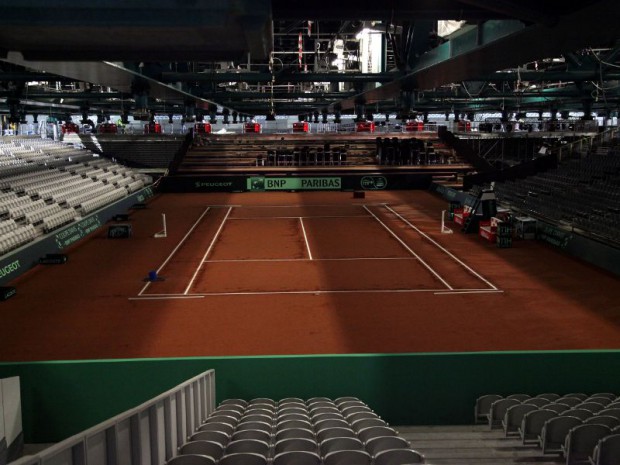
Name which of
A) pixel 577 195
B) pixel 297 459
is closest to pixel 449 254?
pixel 577 195

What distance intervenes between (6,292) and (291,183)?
2793 cm

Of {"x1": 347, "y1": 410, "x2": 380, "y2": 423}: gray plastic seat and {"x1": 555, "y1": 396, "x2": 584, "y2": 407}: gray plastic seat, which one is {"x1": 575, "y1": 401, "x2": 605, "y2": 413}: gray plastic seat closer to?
{"x1": 555, "y1": 396, "x2": 584, "y2": 407}: gray plastic seat

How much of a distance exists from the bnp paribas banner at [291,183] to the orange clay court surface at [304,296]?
15112 mm

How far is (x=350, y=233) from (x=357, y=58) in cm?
984

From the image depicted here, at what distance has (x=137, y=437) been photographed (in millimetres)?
6141

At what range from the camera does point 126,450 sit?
19.7 ft

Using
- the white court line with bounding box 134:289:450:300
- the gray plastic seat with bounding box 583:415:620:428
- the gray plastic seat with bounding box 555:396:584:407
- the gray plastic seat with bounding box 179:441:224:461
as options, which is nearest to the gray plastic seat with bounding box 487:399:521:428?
the gray plastic seat with bounding box 555:396:584:407

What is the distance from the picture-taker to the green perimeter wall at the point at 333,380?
10.5m

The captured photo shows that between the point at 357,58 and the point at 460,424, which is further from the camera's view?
the point at 357,58

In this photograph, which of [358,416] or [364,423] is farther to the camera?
[358,416]

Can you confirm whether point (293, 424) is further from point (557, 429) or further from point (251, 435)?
point (557, 429)

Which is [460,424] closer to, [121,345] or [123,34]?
[121,345]

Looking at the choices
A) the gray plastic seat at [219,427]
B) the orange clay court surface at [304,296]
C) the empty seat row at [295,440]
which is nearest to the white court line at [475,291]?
the orange clay court surface at [304,296]

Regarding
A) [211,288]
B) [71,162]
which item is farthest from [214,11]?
[71,162]
